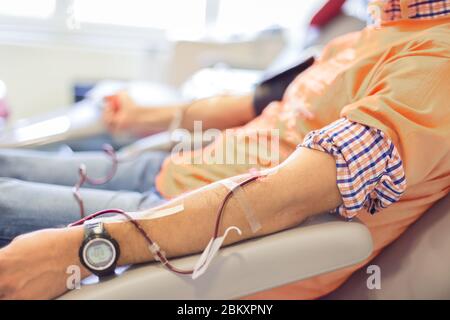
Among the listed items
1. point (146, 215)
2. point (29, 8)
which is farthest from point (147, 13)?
point (146, 215)

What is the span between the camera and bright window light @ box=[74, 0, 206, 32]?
6.64ft

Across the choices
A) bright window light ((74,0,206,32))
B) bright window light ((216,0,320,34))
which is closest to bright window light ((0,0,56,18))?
bright window light ((74,0,206,32))

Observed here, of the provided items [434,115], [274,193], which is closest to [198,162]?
[274,193]

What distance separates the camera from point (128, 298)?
571 mm

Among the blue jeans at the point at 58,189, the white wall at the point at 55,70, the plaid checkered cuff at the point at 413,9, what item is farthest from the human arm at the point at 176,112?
the white wall at the point at 55,70

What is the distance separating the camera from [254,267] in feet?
1.97

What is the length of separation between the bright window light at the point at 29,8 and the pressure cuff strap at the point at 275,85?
1380 mm

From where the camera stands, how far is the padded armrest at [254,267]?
0.57m

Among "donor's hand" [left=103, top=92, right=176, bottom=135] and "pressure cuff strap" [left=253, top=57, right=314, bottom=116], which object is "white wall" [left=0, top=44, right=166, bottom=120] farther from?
"pressure cuff strap" [left=253, top=57, right=314, bottom=116]

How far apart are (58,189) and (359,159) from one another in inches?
20.6

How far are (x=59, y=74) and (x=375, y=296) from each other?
2.10 meters

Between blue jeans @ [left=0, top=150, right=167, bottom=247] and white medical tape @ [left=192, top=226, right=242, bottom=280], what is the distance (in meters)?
0.25

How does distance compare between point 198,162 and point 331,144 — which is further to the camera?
point 198,162
